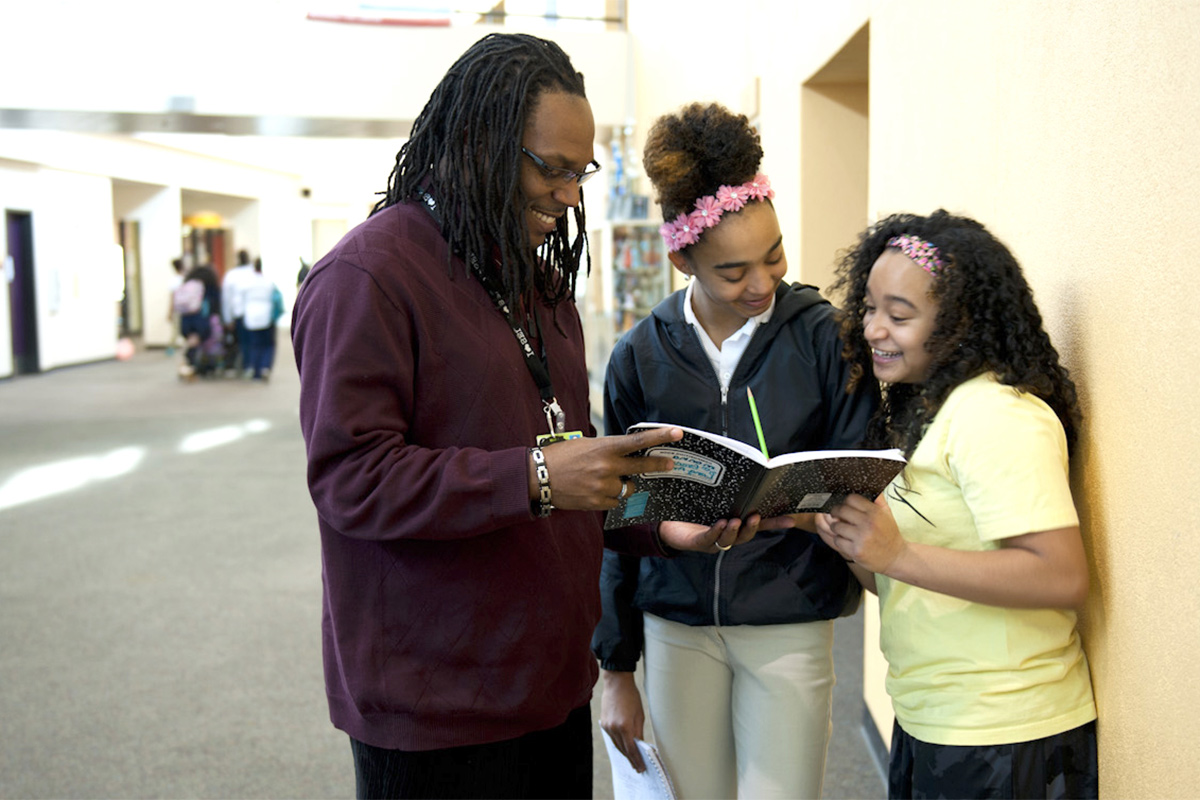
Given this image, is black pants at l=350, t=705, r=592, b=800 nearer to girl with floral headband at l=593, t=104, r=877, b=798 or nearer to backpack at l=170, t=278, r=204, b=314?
girl with floral headband at l=593, t=104, r=877, b=798

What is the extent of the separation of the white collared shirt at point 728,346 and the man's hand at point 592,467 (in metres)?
0.63

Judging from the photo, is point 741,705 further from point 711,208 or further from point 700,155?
point 700,155

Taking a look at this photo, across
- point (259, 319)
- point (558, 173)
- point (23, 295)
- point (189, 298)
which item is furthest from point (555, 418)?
point (23, 295)

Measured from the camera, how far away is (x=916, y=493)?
1745 millimetres

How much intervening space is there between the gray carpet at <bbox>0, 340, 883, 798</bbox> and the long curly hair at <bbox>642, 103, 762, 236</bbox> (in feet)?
6.57

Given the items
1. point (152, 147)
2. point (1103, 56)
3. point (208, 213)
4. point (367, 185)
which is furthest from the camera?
point (367, 185)

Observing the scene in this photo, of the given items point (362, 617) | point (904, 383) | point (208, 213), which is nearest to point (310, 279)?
point (362, 617)

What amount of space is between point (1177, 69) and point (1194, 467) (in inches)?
20.6

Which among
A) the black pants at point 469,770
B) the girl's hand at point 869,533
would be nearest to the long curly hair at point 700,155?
the girl's hand at point 869,533

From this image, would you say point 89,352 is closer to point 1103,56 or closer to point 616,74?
point 616,74

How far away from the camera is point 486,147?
4.86 feet

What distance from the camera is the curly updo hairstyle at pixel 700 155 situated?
195cm

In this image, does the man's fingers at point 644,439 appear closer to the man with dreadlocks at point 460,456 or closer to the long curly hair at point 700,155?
the man with dreadlocks at point 460,456

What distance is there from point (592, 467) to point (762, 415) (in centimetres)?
63
